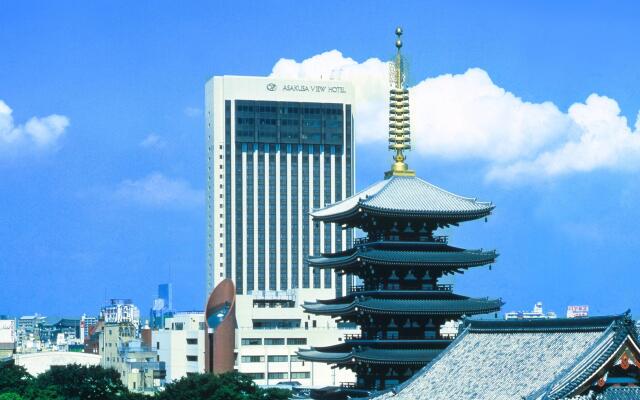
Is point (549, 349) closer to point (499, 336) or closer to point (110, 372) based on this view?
point (499, 336)

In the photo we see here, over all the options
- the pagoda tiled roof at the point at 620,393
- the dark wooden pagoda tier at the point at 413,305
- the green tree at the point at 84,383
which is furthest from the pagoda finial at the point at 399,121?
the green tree at the point at 84,383

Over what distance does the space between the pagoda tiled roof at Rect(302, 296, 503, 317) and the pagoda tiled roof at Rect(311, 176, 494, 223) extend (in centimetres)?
623

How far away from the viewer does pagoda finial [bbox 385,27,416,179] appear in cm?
9531

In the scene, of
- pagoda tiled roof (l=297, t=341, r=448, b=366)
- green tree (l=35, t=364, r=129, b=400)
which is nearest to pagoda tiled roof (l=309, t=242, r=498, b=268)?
pagoda tiled roof (l=297, t=341, r=448, b=366)

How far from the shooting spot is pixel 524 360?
66375 millimetres

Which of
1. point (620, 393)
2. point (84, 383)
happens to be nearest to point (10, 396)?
point (84, 383)

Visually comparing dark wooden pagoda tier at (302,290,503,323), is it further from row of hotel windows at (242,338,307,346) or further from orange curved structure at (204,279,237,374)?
row of hotel windows at (242,338,307,346)

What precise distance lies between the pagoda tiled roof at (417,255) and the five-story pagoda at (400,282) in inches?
2.8

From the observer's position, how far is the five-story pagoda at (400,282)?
8781 cm

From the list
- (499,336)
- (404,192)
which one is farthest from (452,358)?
(404,192)

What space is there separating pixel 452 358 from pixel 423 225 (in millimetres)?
20096

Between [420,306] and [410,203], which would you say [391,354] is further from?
[410,203]

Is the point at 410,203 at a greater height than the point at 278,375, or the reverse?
the point at 410,203

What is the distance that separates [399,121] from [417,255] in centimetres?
1243
